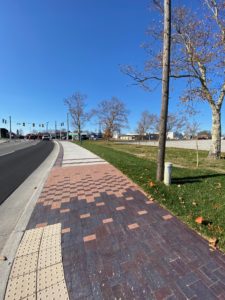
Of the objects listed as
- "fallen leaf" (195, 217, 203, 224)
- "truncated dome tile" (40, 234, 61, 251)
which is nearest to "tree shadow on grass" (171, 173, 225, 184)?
"fallen leaf" (195, 217, 203, 224)

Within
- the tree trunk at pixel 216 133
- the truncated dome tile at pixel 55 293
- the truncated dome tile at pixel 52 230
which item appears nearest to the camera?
the truncated dome tile at pixel 55 293

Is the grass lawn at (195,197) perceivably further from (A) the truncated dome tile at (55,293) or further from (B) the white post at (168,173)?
(A) the truncated dome tile at (55,293)

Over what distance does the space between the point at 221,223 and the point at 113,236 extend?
1.98 meters

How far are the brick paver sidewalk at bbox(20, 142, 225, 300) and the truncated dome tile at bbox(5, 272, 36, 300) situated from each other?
1.35ft

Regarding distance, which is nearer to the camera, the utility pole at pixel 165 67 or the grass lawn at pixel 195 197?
the grass lawn at pixel 195 197

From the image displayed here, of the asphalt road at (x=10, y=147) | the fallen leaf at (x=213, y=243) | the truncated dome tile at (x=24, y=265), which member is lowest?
the asphalt road at (x=10, y=147)

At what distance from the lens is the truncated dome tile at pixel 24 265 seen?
8.06 ft

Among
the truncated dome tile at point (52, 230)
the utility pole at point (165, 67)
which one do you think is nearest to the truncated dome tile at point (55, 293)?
the truncated dome tile at point (52, 230)

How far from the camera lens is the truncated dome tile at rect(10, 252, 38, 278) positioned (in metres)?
2.46

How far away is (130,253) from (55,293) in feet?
3.57

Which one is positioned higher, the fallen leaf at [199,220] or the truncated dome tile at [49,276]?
the fallen leaf at [199,220]

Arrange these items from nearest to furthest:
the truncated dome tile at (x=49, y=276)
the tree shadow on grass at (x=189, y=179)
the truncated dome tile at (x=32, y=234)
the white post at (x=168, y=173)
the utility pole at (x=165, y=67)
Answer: the truncated dome tile at (x=49, y=276)
the truncated dome tile at (x=32, y=234)
the utility pole at (x=165, y=67)
the white post at (x=168, y=173)
the tree shadow on grass at (x=189, y=179)

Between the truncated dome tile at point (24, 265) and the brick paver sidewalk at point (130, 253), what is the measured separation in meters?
0.41

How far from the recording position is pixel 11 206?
497 cm
